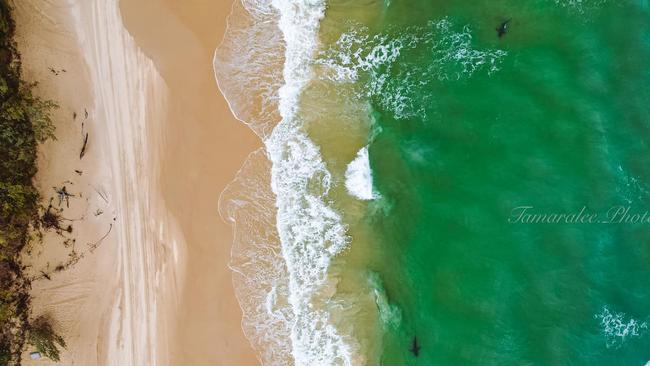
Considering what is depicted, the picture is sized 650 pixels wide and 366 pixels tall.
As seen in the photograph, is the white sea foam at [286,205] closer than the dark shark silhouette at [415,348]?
Yes

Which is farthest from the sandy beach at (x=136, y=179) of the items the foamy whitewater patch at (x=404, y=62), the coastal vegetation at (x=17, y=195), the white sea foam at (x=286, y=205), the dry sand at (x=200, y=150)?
the foamy whitewater patch at (x=404, y=62)

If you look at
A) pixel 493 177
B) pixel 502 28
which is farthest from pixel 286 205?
pixel 502 28

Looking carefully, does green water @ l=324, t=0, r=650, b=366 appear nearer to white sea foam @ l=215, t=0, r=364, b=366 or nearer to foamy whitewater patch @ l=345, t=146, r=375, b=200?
foamy whitewater patch @ l=345, t=146, r=375, b=200

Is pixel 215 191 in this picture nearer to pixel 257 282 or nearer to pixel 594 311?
pixel 257 282

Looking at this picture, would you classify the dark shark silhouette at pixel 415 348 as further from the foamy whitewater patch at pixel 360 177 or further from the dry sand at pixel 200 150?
the dry sand at pixel 200 150

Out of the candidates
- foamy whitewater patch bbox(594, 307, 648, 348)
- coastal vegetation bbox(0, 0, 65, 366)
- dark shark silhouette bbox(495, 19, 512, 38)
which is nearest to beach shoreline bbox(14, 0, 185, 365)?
coastal vegetation bbox(0, 0, 65, 366)

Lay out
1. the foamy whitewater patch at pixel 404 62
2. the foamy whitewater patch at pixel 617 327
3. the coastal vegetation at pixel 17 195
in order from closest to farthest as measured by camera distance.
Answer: the coastal vegetation at pixel 17 195 → the foamy whitewater patch at pixel 404 62 → the foamy whitewater patch at pixel 617 327

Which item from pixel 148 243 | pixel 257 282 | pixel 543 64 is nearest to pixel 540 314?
pixel 543 64
